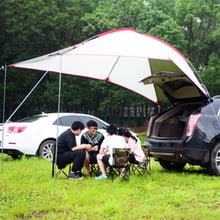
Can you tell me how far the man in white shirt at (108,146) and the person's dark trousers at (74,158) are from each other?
34cm

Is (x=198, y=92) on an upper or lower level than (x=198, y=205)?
upper

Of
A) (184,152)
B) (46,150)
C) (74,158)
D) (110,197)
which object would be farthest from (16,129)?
(110,197)

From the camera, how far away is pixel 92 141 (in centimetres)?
891

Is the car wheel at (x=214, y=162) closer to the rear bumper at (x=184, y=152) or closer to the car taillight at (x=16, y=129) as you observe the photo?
the rear bumper at (x=184, y=152)

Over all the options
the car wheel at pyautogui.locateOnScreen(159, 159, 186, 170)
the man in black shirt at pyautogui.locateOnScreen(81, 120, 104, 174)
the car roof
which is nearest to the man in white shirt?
the man in black shirt at pyautogui.locateOnScreen(81, 120, 104, 174)

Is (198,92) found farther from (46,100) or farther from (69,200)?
(46,100)

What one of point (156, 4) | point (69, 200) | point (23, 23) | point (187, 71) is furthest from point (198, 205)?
point (156, 4)

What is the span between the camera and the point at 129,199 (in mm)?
6273

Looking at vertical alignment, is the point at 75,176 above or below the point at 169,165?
below

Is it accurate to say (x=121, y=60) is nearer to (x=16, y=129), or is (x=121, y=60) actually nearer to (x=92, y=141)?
(x=92, y=141)

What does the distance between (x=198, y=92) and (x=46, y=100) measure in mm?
23094

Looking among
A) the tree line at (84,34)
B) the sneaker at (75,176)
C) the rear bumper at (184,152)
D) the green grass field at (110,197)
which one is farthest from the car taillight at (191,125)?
the tree line at (84,34)

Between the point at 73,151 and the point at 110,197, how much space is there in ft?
7.48

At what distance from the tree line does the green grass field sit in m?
20.9
